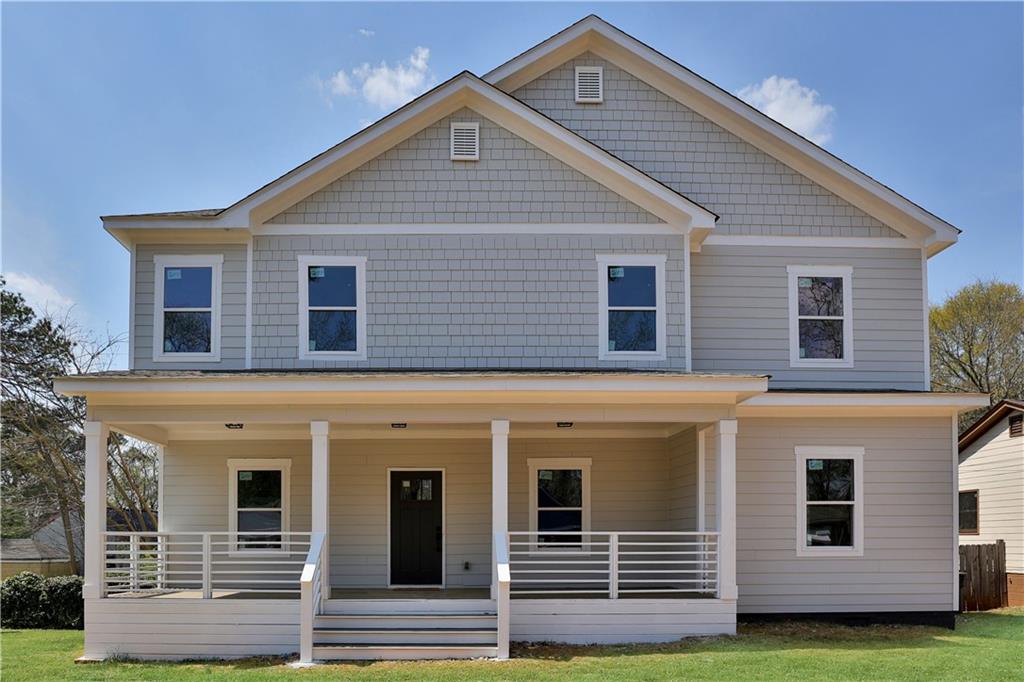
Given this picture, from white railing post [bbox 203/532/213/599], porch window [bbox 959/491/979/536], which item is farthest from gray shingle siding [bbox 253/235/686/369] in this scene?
porch window [bbox 959/491/979/536]

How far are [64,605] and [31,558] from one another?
18.1 m

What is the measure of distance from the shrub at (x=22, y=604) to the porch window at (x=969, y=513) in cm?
1862

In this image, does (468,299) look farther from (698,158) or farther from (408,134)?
(698,158)

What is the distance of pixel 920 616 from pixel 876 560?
41.4 inches

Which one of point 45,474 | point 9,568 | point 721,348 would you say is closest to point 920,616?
point 721,348

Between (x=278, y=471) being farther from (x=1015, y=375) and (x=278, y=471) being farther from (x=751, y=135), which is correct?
(x=1015, y=375)

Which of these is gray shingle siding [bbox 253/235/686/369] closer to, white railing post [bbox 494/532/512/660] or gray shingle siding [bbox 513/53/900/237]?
gray shingle siding [bbox 513/53/900/237]

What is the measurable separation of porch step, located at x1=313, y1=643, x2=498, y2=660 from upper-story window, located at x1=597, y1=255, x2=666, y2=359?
15.8 feet

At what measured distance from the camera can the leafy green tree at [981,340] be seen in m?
35.6

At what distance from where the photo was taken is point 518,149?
15.1 metres

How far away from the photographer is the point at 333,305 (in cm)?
1494

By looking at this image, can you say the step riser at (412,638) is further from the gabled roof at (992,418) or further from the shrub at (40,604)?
the gabled roof at (992,418)

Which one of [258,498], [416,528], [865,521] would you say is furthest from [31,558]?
[865,521]

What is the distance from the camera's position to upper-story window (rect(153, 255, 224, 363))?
14992mm
